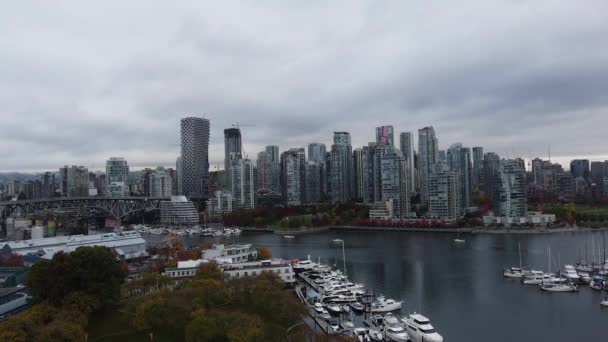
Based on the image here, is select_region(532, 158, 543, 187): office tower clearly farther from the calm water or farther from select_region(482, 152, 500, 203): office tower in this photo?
the calm water

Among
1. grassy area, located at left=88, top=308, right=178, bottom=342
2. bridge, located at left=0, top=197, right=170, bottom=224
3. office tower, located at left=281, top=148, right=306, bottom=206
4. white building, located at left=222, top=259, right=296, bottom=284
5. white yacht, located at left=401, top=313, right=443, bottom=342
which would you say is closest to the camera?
grassy area, located at left=88, top=308, right=178, bottom=342

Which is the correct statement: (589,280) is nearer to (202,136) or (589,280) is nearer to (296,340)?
(296,340)

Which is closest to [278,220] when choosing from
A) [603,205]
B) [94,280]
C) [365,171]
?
[365,171]

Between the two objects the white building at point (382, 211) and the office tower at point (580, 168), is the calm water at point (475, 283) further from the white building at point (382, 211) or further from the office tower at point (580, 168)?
the office tower at point (580, 168)

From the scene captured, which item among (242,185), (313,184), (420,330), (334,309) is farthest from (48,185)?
(420,330)

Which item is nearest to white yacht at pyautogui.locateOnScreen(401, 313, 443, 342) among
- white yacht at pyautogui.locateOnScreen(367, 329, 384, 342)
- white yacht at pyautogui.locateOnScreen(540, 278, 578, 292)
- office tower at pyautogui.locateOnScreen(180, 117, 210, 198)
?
white yacht at pyautogui.locateOnScreen(367, 329, 384, 342)

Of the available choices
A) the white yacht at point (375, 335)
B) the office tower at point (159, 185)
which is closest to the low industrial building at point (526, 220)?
the white yacht at point (375, 335)
